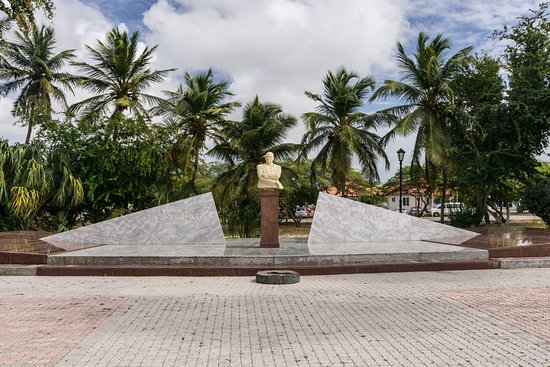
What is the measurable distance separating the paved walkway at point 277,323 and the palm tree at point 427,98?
49.0 ft

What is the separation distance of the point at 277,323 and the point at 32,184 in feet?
42.8

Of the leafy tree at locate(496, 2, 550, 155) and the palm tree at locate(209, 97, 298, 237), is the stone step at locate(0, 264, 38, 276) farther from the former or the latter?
the leafy tree at locate(496, 2, 550, 155)

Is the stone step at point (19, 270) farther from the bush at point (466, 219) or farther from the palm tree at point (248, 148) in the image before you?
the bush at point (466, 219)

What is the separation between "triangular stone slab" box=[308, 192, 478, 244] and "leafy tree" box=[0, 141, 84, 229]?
31.2 ft

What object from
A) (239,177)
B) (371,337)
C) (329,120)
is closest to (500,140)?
(329,120)

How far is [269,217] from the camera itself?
11375 millimetres

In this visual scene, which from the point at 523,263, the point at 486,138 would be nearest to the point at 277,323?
the point at 523,263

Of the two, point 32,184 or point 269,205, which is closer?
point 269,205

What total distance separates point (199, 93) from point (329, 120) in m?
6.95

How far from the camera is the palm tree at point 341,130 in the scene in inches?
935

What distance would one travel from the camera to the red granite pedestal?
11.4 meters

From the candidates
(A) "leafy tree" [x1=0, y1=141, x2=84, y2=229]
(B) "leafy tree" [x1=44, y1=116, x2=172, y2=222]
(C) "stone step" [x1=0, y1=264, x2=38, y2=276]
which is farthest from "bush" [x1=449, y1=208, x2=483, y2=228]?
(C) "stone step" [x1=0, y1=264, x2=38, y2=276]

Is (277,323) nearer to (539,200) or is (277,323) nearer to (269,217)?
(269,217)

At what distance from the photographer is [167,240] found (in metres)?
11.9
